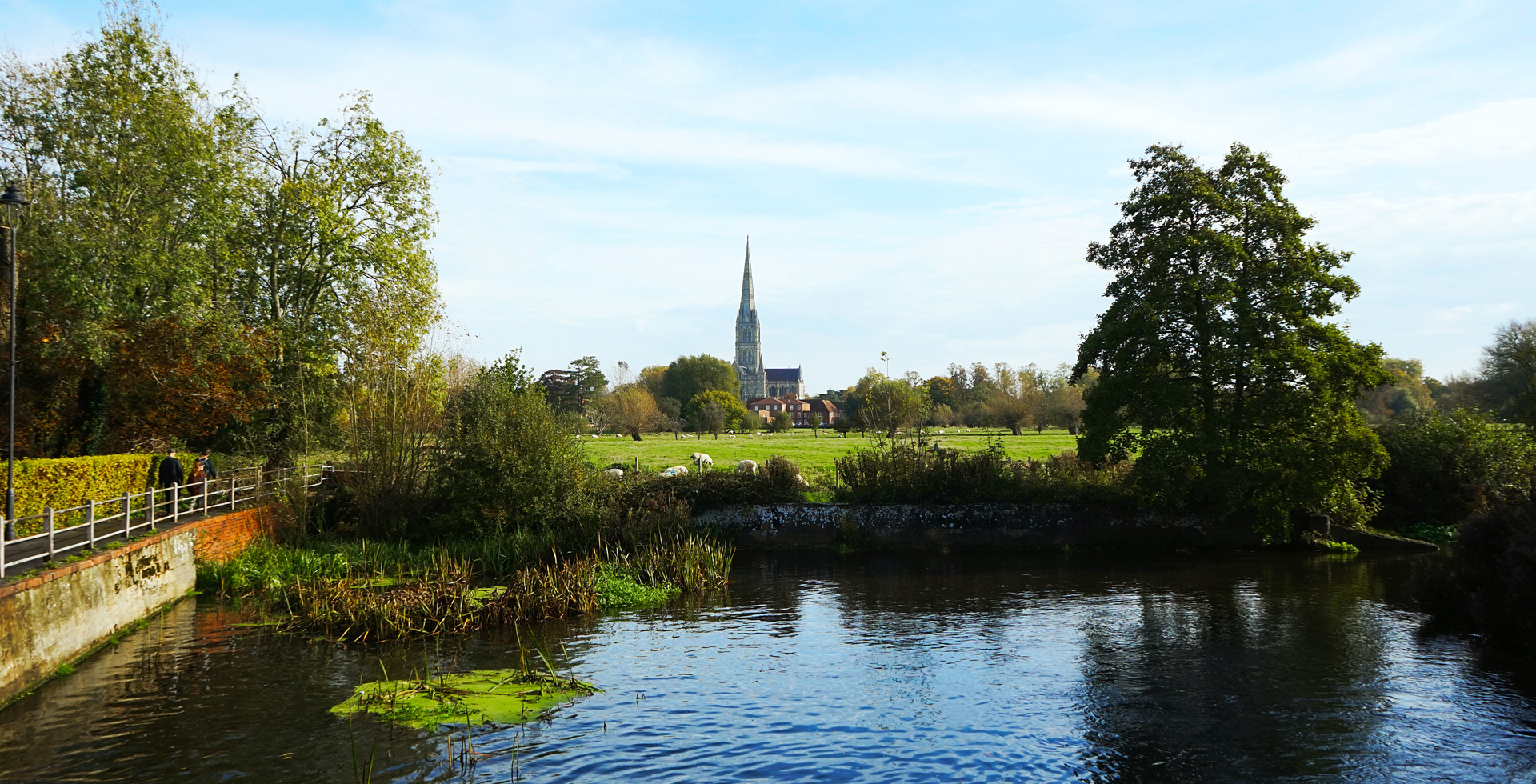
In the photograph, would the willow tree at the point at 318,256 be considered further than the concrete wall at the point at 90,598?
Yes

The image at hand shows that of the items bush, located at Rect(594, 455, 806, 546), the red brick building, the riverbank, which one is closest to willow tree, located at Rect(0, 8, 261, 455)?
bush, located at Rect(594, 455, 806, 546)

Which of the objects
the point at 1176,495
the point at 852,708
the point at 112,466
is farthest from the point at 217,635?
the point at 1176,495

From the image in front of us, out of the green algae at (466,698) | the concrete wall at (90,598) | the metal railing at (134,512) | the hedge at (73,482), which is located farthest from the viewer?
the hedge at (73,482)

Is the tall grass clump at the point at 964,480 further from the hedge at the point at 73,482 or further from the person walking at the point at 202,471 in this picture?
the hedge at the point at 73,482

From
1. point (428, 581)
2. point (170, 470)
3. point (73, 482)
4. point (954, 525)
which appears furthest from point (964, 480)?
point (73, 482)

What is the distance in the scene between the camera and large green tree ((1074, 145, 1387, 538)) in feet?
78.7

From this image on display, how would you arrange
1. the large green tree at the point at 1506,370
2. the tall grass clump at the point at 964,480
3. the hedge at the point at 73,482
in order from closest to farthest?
the hedge at the point at 73,482 → the tall grass clump at the point at 964,480 → the large green tree at the point at 1506,370

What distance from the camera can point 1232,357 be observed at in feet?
81.3

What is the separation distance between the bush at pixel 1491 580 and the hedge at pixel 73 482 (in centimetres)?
2444

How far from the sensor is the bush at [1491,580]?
1359 cm

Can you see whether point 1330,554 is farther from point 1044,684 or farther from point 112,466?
point 112,466

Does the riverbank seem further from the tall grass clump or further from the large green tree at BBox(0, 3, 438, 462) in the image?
the large green tree at BBox(0, 3, 438, 462)

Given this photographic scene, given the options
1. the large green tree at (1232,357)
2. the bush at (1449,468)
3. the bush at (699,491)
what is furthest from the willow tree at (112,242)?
the bush at (1449,468)

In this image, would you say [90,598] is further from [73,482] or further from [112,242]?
[112,242]
